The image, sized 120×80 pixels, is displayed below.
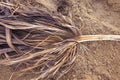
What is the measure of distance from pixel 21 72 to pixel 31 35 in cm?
18

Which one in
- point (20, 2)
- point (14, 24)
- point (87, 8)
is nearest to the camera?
point (14, 24)

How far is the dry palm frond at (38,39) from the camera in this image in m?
1.52

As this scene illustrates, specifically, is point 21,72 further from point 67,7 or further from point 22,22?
point 67,7

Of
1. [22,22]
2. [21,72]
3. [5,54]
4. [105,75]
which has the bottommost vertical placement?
[105,75]

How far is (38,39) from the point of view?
1.53m

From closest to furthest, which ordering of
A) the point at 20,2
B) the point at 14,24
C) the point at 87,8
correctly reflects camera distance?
the point at 14,24
the point at 20,2
the point at 87,8

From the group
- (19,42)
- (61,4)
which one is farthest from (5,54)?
(61,4)

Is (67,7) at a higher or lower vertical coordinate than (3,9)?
lower

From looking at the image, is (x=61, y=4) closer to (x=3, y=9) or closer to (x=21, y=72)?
(x=3, y=9)

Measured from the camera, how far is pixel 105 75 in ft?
5.19

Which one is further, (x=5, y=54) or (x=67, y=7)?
(x=67, y=7)

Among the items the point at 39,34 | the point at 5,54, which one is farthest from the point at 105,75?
the point at 5,54

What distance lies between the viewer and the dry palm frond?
152cm

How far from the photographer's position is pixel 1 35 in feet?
4.99
